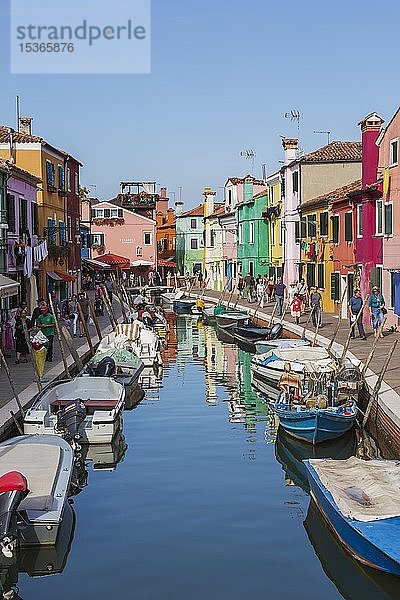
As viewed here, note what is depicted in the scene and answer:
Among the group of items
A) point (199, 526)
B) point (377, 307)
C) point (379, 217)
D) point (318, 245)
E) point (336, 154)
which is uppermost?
point (336, 154)

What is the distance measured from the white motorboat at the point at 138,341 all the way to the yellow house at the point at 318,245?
1274cm

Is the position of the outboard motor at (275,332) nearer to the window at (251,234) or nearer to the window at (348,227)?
the window at (348,227)

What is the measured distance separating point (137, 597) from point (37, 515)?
6.06ft

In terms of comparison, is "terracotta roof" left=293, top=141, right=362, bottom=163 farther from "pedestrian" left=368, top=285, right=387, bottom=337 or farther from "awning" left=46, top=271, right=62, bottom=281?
"pedestrian" left=368, top=285, right=387, bottom=337

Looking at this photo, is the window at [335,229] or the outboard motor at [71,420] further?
the window at [335,229]

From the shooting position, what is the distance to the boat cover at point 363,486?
1134 centimetres

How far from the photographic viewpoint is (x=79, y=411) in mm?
17828

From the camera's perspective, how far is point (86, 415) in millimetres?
18484

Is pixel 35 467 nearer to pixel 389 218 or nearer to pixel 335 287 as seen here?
pixel 389 218

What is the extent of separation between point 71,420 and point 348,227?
22364mm

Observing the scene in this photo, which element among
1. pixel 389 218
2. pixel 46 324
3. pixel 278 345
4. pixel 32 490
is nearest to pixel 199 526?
pixel 32 490

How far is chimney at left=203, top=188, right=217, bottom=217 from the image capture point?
79.8 meters

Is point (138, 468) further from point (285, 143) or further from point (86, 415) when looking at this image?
point (285, 143)

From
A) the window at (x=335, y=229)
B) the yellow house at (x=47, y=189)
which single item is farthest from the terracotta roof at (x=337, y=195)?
the yellow house at (x=47, y=189)
